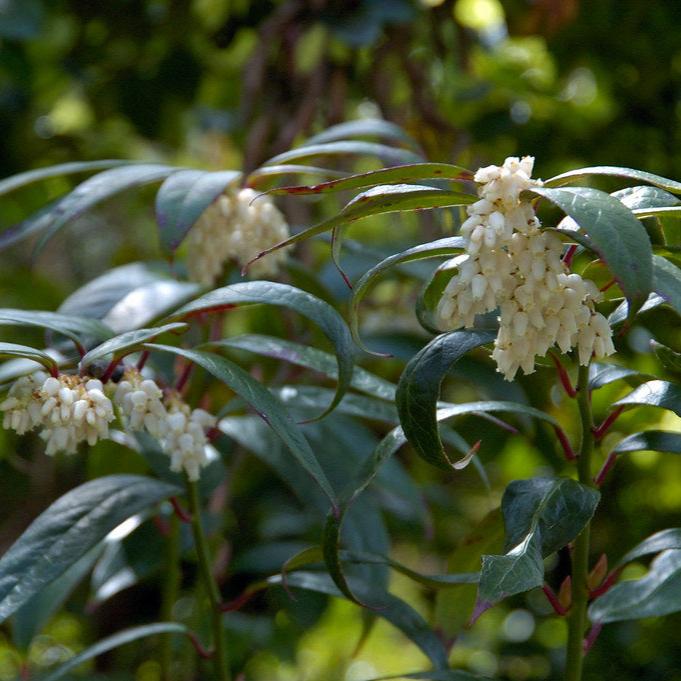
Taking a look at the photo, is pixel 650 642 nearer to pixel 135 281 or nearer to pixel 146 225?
pixel 135 281

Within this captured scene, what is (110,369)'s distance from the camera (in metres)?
0.73

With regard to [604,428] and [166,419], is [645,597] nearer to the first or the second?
[604,428]

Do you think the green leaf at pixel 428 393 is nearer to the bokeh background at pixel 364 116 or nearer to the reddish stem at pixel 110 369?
the reddish stem at pixel 110 369

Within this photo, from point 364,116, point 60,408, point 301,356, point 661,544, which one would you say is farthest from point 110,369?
point 364,116

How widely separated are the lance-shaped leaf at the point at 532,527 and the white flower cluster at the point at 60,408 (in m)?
0.27

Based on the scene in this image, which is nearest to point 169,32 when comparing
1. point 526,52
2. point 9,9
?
point 9,9

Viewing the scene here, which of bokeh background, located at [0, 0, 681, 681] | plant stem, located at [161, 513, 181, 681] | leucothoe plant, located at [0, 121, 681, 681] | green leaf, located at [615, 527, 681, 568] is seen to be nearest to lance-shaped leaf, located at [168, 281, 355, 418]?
leucothoe plant, located at [0, 121, 681, 681]

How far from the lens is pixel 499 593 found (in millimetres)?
587

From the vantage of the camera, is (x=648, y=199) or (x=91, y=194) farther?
(x=91, y=194)

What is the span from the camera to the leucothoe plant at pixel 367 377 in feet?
2.01

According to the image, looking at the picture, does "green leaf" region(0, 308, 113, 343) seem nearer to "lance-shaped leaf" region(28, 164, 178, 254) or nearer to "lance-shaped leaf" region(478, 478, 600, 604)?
"lance-shaped leaf" region(28, 164, 178, 254)

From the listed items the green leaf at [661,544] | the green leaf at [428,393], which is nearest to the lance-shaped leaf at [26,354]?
the green leaf at [428,393]

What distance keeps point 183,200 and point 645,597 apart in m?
0.52

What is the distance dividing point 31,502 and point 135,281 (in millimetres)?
814
